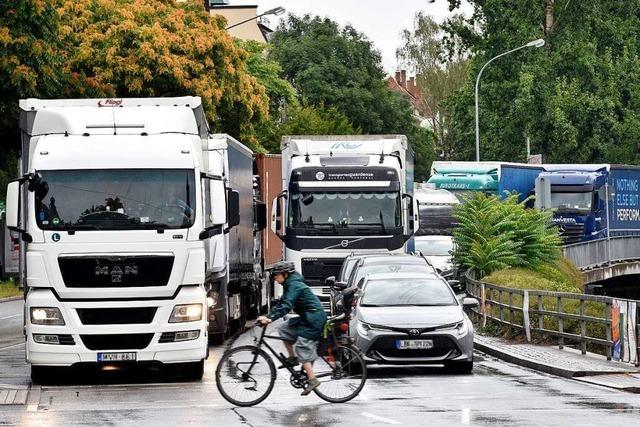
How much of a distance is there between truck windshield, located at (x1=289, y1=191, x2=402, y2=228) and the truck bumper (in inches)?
472

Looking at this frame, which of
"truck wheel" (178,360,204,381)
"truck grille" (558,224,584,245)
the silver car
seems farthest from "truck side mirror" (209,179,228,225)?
"truck grille" (558,224,584,245)

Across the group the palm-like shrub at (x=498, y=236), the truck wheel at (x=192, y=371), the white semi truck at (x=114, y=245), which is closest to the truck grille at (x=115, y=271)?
the white semi truck at (x=114, y=245)

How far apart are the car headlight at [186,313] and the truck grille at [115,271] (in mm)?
382

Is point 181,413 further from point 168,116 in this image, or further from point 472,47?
point 472,47

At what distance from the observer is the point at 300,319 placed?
18.4 metres

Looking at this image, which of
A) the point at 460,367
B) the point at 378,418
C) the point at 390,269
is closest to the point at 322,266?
the point at 390,269

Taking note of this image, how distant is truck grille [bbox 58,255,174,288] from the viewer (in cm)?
2081

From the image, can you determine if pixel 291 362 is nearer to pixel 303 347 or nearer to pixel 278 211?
pixel 303 347

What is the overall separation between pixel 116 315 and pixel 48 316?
2.87 ft

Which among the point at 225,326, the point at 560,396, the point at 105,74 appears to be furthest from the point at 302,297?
the point at 105,74

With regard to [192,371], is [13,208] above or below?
above

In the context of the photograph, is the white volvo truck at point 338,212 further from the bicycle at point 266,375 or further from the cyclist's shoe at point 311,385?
the cyclist's shoe at point 311,385

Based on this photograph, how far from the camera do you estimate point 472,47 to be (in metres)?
80.0

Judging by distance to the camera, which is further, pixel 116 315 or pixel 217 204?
pixel 217 204
